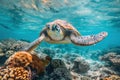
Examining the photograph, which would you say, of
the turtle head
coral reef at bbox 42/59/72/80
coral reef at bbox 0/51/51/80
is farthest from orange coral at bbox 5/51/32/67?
the turtle head

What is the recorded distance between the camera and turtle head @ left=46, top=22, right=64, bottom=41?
676 centimetres

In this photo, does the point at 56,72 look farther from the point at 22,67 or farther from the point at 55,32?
the point at 55,32

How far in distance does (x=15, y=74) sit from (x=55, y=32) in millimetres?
2579

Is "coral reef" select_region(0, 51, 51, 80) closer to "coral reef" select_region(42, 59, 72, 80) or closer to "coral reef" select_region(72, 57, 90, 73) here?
"coral reef" select_region(42, 59, 72, 80)

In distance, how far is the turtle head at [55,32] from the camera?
676cm

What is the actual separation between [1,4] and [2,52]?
533 inches

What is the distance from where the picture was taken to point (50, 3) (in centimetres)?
1975

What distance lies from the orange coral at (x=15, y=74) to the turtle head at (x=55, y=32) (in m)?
2.27

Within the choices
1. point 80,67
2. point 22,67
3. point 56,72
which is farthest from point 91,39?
point 80,67

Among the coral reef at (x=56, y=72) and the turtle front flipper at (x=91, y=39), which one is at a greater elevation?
the turtle front flipper at (x=91, y=39)

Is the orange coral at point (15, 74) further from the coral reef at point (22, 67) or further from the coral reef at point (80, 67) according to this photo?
the coral reef at point (80, 67)

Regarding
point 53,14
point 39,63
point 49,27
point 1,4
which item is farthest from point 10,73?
point 53,14

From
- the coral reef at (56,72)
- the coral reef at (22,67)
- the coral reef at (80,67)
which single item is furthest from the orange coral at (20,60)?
the coral reef at (80,67)

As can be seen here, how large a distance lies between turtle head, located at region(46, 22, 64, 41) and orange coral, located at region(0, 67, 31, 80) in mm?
2275
